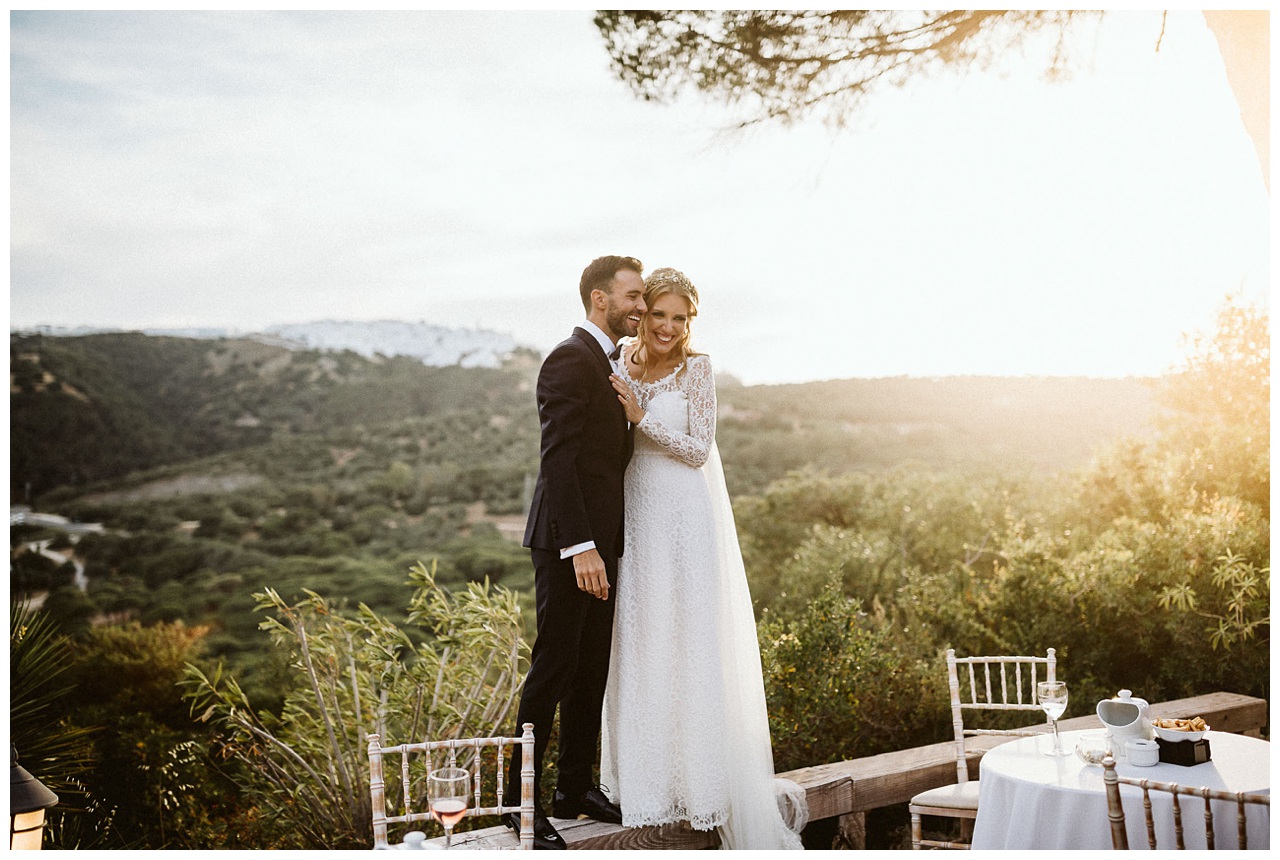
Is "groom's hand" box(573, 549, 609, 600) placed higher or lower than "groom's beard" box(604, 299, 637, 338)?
lower

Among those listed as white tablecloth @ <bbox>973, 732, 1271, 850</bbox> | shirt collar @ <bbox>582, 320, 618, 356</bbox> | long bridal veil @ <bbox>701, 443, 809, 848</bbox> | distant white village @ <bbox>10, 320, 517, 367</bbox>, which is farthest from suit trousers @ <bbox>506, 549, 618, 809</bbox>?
distant white village @ <bbox>10, 320, 517, 367</bbox>

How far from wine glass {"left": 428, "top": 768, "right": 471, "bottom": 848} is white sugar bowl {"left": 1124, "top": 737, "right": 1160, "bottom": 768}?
171 cm

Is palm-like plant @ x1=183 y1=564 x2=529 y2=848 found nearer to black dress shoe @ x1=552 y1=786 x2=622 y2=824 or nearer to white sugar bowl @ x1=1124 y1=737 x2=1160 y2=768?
black dress shoe @ x1=552 y1=786 x2=622 y2=824

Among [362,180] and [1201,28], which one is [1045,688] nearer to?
[1201,28]

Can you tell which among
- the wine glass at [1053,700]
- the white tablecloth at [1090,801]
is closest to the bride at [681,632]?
the white tablecloth at [1090,801]

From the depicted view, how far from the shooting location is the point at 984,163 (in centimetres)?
895

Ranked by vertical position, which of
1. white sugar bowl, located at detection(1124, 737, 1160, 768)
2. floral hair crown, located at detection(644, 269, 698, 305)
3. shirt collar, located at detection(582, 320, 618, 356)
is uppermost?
floral hair crown, located at detection(644, 269, 698, 305)

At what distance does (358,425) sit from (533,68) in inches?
318

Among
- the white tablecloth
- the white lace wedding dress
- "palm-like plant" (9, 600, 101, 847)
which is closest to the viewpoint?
the white tablecloth

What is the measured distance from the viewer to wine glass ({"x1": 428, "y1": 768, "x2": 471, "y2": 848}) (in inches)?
79.9

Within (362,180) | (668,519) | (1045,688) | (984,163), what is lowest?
(1045,688)

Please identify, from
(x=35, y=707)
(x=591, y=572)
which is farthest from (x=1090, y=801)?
(x=35, y=707)

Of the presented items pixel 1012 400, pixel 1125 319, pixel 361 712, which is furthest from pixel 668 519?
pixel 1012 400

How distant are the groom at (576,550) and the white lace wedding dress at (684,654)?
0.08 m
